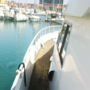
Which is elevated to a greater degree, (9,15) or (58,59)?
(9,15)

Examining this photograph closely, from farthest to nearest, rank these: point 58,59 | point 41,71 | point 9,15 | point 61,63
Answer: point 9,15 → point 41,71 → point 58,59 → point 61,63

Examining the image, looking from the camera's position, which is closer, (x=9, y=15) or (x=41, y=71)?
(x=41, y=71)

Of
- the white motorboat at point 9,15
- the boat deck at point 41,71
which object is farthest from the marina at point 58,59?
the white motorboat at point 9,15

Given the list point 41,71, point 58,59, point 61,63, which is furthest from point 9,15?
point 61,63

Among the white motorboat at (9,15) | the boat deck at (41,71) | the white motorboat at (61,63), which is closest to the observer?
the white motorboat at (61,63)

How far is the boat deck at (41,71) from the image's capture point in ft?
A: 10.7

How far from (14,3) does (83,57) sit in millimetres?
43411

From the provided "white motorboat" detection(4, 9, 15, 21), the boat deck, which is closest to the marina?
the boat deck

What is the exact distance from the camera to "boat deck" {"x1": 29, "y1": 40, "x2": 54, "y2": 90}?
325 centimetres

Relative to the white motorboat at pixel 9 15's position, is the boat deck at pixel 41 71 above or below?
below

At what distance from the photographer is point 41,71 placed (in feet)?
12.6

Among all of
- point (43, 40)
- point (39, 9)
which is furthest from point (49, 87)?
point (39, 9)

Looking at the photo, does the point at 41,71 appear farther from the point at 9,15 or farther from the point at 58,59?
the point at 9,15

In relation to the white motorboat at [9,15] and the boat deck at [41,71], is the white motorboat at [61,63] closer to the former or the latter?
the boat deck at [41,71]
